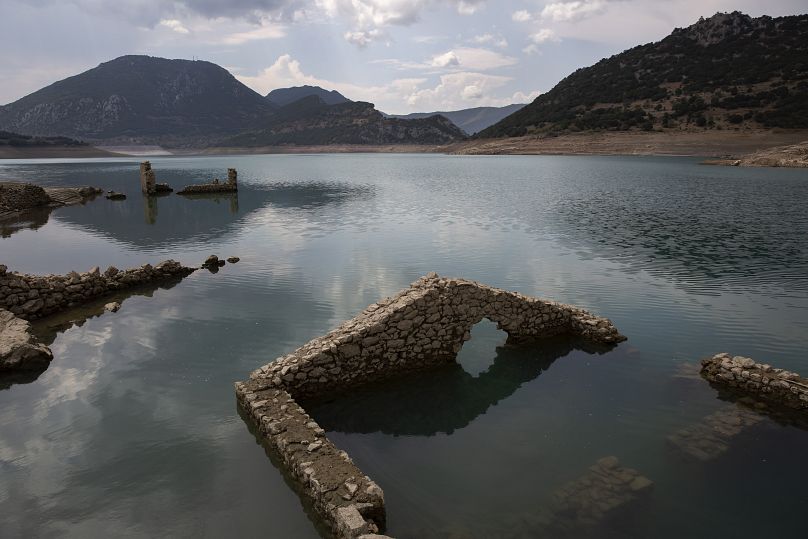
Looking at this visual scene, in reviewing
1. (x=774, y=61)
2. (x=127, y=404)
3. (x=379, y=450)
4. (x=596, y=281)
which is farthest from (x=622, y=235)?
(x=774, y=61)

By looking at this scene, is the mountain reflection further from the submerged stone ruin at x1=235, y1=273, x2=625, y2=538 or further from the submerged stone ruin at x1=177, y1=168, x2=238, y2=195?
the submerged stone ruin at x1=177, y1=168, x2=238, y2=195

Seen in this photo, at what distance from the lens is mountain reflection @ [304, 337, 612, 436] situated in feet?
40.3

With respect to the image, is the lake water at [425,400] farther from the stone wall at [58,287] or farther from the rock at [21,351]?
the stone wall at [58,287]

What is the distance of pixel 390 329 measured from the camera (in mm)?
13812

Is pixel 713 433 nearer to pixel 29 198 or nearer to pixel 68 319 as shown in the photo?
pixel 68 319

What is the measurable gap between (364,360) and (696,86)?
541 feet

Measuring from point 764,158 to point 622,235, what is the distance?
82.9 m

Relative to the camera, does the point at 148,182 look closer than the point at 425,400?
No

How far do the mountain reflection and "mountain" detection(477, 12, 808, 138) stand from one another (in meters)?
131

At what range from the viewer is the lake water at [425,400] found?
30.3 ft

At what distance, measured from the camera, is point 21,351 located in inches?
597

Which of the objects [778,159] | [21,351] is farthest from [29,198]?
[778,159]

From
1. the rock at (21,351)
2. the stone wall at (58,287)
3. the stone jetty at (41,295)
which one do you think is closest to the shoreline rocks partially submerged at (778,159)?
the stone jetty at (41,295)

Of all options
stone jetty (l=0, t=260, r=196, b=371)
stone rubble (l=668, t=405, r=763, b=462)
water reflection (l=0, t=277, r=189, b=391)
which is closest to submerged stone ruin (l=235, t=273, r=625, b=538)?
stone rubble (l=668, t=405, r=763, b=462)
